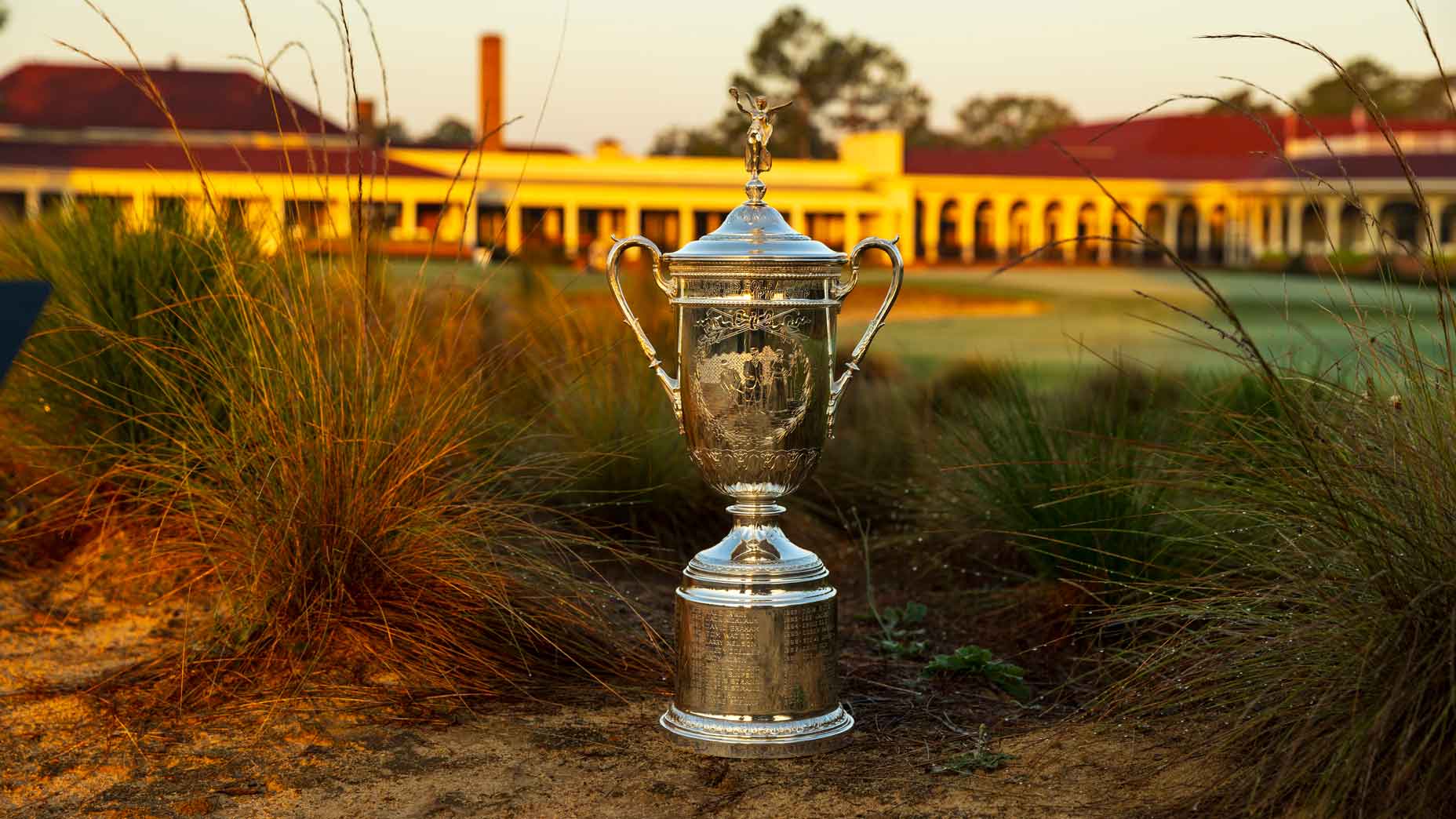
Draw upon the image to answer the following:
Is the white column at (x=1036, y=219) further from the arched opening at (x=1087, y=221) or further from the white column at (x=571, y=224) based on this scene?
the white column at (x=571, y=224)

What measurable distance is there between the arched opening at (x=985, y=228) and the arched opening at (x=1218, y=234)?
673 centimetres

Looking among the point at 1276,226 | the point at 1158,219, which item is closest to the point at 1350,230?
the point at 1276,226

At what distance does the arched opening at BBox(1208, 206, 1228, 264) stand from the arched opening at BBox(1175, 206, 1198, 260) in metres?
0.52

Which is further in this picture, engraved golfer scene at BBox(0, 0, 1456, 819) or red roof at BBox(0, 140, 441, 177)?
red roof at BBox(0, 140, 441, 177)

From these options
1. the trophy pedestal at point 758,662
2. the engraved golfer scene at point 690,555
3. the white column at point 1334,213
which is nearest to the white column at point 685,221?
the white column at point 1334,213

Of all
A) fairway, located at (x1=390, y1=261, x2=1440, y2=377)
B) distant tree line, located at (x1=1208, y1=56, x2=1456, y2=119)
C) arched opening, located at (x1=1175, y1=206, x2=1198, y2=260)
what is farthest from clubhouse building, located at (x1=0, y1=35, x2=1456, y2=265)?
distant tree line, located at (x1=1208, y1=56, x2=1456, y2=119)

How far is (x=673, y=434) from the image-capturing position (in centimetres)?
607

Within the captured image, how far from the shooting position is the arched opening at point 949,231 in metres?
50.1

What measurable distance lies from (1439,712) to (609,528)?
352cm

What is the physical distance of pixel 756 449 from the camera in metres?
3.93

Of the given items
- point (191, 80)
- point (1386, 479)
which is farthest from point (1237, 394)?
point (191, 80)

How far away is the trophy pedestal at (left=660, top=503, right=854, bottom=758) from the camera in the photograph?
12.7 feet

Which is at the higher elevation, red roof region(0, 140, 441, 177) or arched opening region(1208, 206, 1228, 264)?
red roof region(0, 140, 441, 177)

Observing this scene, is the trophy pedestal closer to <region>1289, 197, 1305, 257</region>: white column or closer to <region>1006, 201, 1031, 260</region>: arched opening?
<region>1289, 197, 1305, 257</region>: white column
